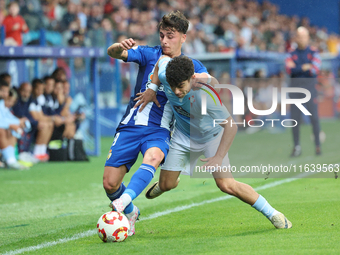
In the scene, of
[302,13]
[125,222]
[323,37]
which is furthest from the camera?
Answer: [323,37]

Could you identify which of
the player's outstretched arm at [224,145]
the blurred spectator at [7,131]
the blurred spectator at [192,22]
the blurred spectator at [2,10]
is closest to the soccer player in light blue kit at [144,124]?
the player's outstretched arm at [224,145]

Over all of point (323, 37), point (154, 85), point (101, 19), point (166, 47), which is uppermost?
point (166, 47)

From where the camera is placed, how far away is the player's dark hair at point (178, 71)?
4.30 meters

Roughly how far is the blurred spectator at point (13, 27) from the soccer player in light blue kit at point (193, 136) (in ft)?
25.7

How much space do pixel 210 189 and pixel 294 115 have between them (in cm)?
472

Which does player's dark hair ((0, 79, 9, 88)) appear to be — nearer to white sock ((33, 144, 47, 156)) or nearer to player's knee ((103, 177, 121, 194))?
white sock ((33, 144, 47, 156))

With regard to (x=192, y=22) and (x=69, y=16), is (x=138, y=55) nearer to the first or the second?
(x=69, y=16)

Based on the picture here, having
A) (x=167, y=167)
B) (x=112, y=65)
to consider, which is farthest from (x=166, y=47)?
(x=112, y=65)

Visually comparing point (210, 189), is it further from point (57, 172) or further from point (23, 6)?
point (23, 6)

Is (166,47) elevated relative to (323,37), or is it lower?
elevated

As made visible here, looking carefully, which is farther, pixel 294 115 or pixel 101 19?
pixel 101 19

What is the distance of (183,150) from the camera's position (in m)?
5.08

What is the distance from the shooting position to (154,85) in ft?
16.1

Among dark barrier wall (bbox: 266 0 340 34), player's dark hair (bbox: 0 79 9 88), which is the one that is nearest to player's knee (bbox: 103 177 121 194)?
player's dark hair (bbox: 0 79 9 88)
